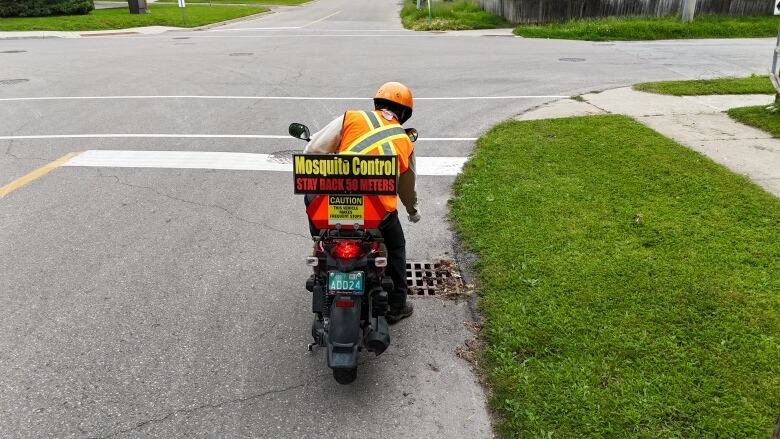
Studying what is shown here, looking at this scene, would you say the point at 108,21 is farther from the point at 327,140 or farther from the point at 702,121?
the point at 327,140

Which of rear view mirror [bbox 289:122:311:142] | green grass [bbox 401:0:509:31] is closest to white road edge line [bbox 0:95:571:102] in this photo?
rear view mirror [bbox 289:122:311:142]

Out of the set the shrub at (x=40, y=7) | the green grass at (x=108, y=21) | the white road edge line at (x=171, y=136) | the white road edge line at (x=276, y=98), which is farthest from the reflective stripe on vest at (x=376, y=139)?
the shrub at (x=40, y=7)

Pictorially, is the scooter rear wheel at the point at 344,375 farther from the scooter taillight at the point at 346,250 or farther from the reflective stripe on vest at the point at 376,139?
the reflective stripe on vest at the point at 376,139

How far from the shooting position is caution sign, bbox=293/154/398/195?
3.46m

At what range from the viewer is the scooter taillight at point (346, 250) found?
351cm

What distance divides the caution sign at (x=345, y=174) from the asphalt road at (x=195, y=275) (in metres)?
1.19

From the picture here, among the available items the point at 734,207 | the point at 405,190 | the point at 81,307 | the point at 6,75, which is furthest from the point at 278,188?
the point at 6,75

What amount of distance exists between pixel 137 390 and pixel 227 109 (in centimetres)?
791

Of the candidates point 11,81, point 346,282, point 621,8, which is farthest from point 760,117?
point 621,8

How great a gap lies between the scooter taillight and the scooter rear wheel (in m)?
0.67

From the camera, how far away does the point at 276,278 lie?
4988 mm

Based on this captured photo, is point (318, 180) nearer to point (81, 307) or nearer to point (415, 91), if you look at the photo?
point (81, 307)

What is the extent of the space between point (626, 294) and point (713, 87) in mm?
9065

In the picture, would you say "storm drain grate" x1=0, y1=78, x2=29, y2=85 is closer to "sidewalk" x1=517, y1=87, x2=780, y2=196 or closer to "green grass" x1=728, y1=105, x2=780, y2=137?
"sidewalk" x1=517, y1=87, x2=780, y2=196
